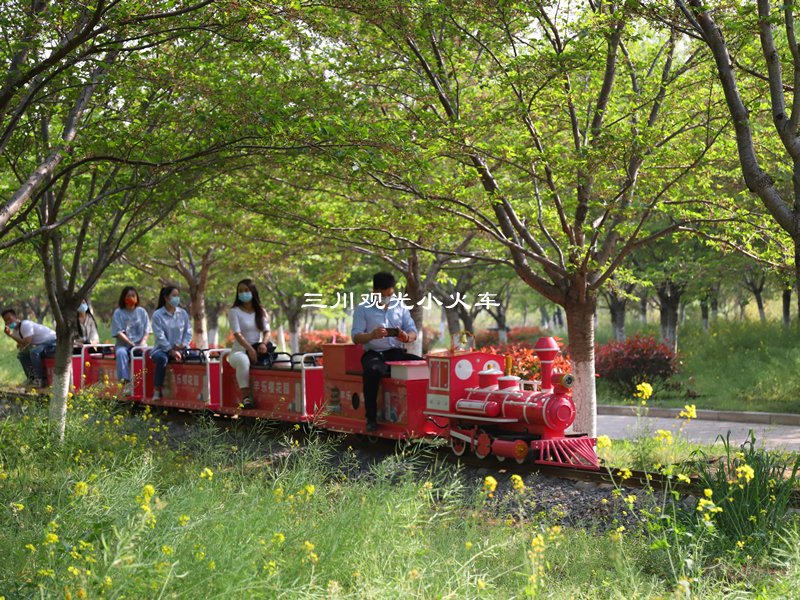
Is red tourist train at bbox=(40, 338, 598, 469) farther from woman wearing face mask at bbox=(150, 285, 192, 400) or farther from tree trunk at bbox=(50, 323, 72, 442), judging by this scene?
tree trunk at bbox=(50, 323, 72, 442)

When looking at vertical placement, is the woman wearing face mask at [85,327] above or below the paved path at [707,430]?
above

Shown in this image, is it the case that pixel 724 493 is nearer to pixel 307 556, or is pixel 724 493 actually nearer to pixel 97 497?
pixel 307 556

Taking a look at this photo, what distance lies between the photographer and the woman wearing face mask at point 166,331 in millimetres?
14751

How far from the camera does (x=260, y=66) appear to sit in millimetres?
11219

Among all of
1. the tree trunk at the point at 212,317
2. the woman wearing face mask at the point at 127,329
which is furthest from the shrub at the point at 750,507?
the tree trunk at the point at 212,317

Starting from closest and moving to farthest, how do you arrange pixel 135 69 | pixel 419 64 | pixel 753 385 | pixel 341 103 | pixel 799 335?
pixel 135 69, pixel 341 103, pixel 419 64, pixel 753 385, pixel 799 335

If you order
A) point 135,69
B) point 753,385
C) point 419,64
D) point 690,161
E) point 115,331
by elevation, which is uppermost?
point 419,64

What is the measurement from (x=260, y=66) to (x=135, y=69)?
8.04 feet

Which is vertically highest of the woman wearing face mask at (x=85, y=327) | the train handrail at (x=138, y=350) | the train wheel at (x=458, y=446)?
the woman wearing face mask at (x=85, y=327)

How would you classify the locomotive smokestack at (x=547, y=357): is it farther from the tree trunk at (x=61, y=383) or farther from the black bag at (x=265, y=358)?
the tree trunk at (x=61, y=383)

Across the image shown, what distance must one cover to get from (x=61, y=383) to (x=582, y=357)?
6.54 m

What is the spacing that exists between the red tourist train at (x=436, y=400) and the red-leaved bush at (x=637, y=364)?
938 cm

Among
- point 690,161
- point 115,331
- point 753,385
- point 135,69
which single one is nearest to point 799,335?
point 753,385

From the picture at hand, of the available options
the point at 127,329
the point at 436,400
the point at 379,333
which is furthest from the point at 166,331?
the point at 436,400
